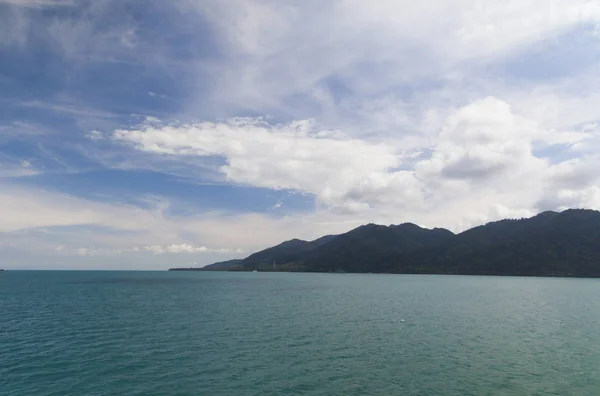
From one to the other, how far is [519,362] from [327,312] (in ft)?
210

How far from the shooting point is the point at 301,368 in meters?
55.4

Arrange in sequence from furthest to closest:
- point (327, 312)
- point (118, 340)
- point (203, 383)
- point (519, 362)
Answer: point (327, 312) < point (118, 340) < point (519, 362) < point (203, 383)

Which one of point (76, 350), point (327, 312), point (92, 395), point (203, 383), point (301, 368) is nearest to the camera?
point (92, 395)

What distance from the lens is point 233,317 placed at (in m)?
103

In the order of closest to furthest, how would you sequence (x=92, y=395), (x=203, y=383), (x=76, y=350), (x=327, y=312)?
(x=92, y=395) < (x=203, y=383) < (x=76, y=350) < (x=327, y=312)

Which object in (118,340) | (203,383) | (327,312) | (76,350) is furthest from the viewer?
(327,312)

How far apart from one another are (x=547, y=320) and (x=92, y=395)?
112 meters

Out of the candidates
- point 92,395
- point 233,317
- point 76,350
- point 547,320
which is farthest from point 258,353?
point 547,320

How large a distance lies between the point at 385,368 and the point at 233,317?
57336 millimetres

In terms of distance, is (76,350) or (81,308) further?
(81,308)

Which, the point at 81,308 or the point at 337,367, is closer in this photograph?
the point at 337,367

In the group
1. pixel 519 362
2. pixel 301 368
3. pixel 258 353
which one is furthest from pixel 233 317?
pixel 519 362

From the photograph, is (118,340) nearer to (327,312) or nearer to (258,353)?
(258,353)

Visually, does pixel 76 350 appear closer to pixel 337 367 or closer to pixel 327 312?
pixel 337 367
